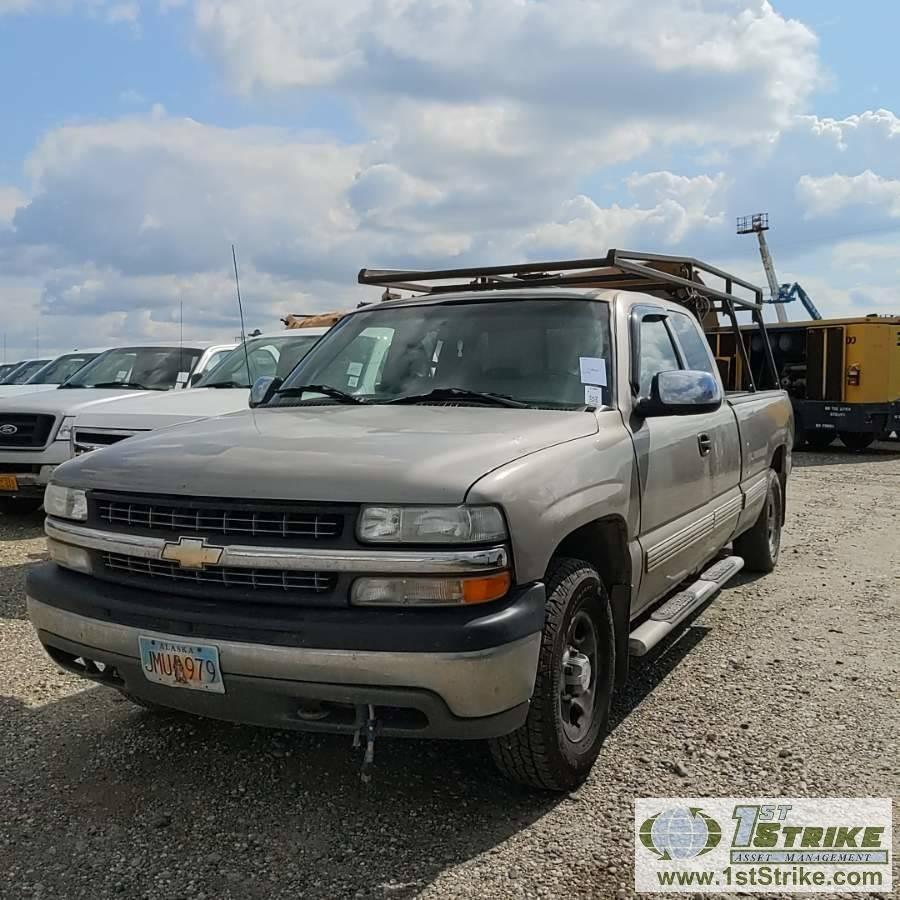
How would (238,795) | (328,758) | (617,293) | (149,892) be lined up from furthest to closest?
1. (617,293)
2. (328,758)
3. (238,795)
4. (149,892)

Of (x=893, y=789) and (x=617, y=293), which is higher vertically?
(x=617, y=293)

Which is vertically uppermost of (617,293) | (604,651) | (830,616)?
(617,293)

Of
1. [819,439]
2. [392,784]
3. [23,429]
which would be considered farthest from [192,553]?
[819,439]

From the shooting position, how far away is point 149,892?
8.82ft

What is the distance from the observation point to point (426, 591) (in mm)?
2705

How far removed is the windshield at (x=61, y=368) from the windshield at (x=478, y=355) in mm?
9701

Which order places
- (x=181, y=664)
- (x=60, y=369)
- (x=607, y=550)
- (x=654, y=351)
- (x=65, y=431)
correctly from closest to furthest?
1. (x=181, y=664)
2. (x=607, y=550)
3. (x=654, y=351)
4. (x=65, y=431)
5. (x=60, y=369)

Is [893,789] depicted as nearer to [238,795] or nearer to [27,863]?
[238,795]

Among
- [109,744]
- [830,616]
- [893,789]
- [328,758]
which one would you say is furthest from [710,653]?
[109,744]

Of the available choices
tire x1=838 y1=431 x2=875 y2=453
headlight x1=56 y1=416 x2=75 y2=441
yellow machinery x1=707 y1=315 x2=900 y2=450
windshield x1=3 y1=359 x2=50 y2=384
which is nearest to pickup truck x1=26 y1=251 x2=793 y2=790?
headlight x1=56 y1=416 x2=75 y2=441

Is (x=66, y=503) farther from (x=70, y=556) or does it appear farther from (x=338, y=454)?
(x=338, y=454)

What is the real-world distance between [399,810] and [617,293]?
253 centimetres

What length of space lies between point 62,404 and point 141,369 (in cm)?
147
